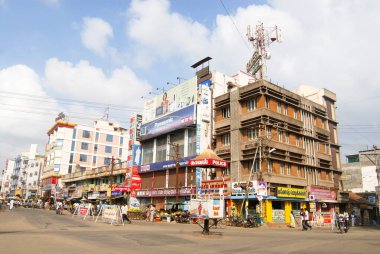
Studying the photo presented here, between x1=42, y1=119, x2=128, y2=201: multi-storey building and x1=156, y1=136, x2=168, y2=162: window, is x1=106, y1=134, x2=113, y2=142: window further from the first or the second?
x1=156, y1=136, x2=168, y2=162: window

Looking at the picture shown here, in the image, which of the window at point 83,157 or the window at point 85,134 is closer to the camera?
the window at point 83,157

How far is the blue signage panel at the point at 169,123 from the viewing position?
44906mm

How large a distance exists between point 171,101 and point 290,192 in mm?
22364

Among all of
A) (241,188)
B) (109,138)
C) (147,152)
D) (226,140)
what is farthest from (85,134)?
(241,188)

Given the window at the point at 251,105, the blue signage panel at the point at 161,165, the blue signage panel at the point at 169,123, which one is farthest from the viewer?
the blue signage panel at the point at 169,123

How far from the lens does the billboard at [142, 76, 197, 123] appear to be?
153ft

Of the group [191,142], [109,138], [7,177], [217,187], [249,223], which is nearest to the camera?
[217,187]

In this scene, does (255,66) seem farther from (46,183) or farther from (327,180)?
(46,183)

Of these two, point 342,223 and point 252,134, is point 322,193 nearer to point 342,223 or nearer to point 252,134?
point 252,134

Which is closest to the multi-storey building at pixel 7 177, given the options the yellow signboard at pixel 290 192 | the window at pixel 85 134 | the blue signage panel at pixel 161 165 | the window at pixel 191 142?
the window at pixel 85 134

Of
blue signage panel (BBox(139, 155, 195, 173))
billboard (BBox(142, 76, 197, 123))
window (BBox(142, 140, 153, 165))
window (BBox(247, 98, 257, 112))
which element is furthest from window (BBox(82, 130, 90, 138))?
window (BBox(247, 98, 257, 112))

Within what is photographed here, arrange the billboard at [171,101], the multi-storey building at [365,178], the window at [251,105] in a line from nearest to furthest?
1. the window at [251,105]
2. the billboard at [171,101]
3. the multi-storey building at [365,178]

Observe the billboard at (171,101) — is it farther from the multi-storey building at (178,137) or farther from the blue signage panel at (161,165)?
the blue signage panel at (161,165)

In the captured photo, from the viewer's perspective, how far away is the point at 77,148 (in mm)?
89188
